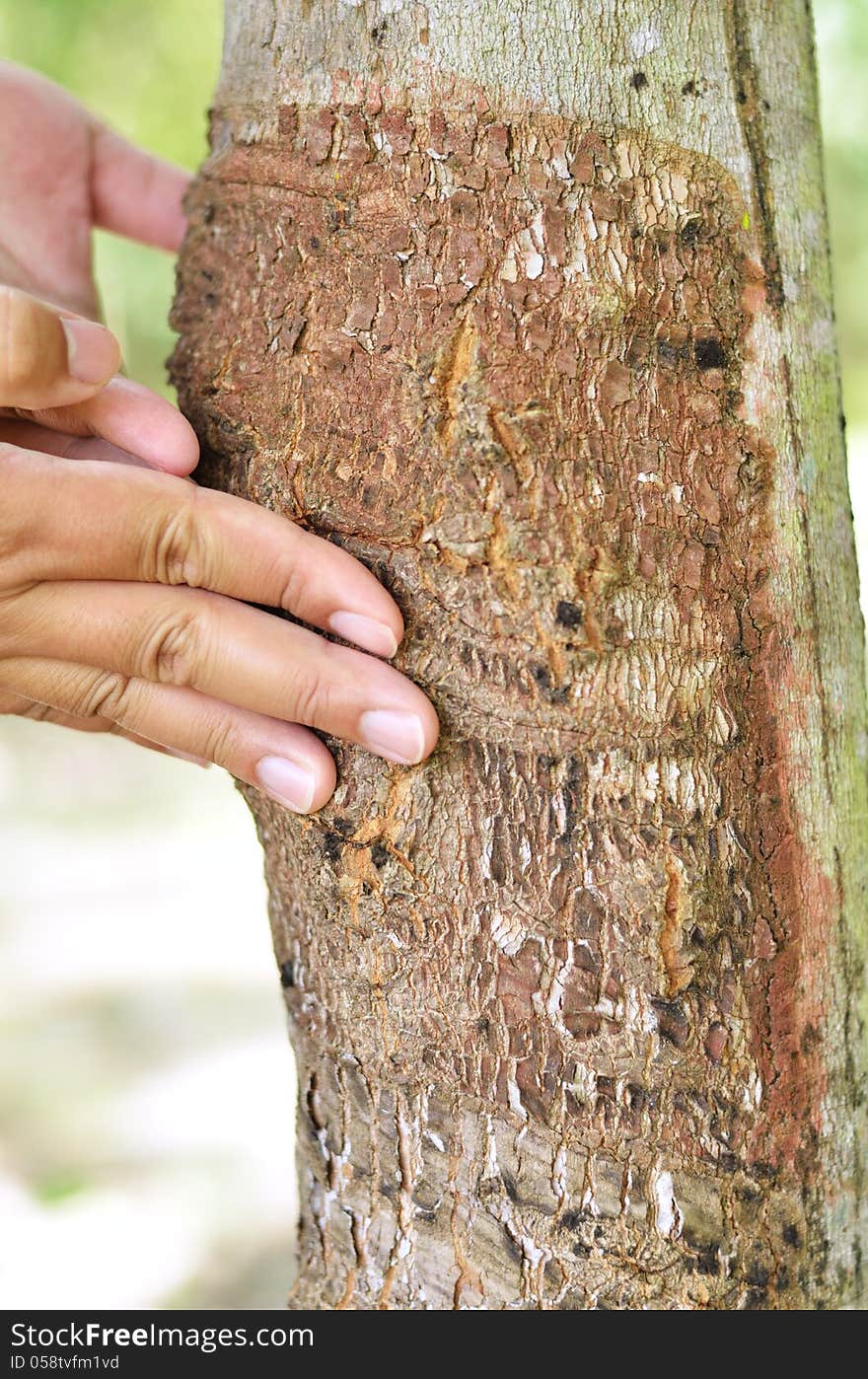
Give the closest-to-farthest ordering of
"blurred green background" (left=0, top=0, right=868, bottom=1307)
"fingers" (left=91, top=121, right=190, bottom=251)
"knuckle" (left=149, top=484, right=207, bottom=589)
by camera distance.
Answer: "knuckle" (left=149, top=484, right=207, bottom=589), "fingers" (left=91, top=121, right=190, bottom=251), "blurred green background" (left=0, top=0, right=868, bottom=1307)

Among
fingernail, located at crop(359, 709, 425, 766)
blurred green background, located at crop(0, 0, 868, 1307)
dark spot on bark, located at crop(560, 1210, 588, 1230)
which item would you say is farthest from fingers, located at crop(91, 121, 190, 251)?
dark spot on bark, located at crop(560, 1210, 588, 1230)

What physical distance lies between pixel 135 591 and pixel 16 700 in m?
0.36

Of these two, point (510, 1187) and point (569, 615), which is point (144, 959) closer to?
point (510, 1187)

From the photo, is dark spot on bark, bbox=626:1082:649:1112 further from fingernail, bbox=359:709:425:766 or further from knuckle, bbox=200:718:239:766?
knuckle, bbox=200:718:239:766

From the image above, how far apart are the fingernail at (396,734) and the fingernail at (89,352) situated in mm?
434

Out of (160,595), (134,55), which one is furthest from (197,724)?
(134,55)

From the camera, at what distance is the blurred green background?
3125mm

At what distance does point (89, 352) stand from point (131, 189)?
1.02 meters

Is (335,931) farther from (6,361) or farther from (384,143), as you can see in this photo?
(384,143)

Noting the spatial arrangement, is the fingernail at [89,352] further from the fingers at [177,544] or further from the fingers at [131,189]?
the fingers at [131,189]

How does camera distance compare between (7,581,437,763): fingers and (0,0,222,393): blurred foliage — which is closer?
(7,581,437,763): fingers

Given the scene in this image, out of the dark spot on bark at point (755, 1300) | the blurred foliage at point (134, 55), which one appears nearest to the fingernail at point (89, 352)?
the dark spot on bark at point (755, 1300)

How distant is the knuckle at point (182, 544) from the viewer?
3.56ft

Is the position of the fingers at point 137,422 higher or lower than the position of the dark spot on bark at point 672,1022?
higher
